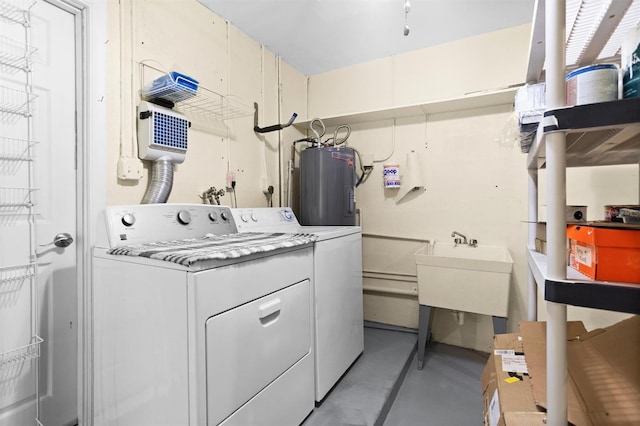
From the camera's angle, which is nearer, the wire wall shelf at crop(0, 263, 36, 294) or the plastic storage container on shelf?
the wire wall shelf at crop(0, 263, 36, 294)

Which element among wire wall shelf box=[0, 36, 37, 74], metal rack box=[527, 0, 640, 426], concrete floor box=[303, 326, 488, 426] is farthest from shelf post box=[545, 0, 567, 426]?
wire wall shelf box=[0, 36, 37, 74]

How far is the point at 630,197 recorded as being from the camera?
2020mm

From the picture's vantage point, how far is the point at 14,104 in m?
1.31

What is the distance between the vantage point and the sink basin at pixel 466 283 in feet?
6.59

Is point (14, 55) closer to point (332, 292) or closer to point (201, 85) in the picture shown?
point (201, 85)

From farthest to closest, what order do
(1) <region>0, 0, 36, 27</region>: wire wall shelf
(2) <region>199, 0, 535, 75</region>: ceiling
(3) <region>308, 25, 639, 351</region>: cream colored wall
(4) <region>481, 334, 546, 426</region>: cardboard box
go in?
(3) <region>308, 25, 639, 351</region>: cream colored wall → (2) <region>199, 0, 535, 75</region>: ceiling → (1) <region>0, 0, 36, 27</region>: wire wall shelf → (4) <region>481, 334, 546, 426</region>: cardboard box

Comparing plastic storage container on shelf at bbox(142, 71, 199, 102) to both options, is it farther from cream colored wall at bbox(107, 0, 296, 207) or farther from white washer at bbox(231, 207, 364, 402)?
white washer at bbox(231, 207, 364, 402)

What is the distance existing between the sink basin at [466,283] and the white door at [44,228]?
211cm

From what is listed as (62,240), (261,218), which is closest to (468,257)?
(261,218)

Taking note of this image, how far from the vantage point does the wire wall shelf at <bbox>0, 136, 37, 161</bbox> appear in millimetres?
1282

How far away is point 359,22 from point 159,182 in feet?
6.02

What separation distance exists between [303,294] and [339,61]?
7.61 ft

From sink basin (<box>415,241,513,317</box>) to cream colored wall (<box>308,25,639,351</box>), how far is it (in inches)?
16.8

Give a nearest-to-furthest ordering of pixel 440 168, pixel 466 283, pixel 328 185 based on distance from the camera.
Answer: pixel 466 283 < pixel 328 185 < pixel 440 168
